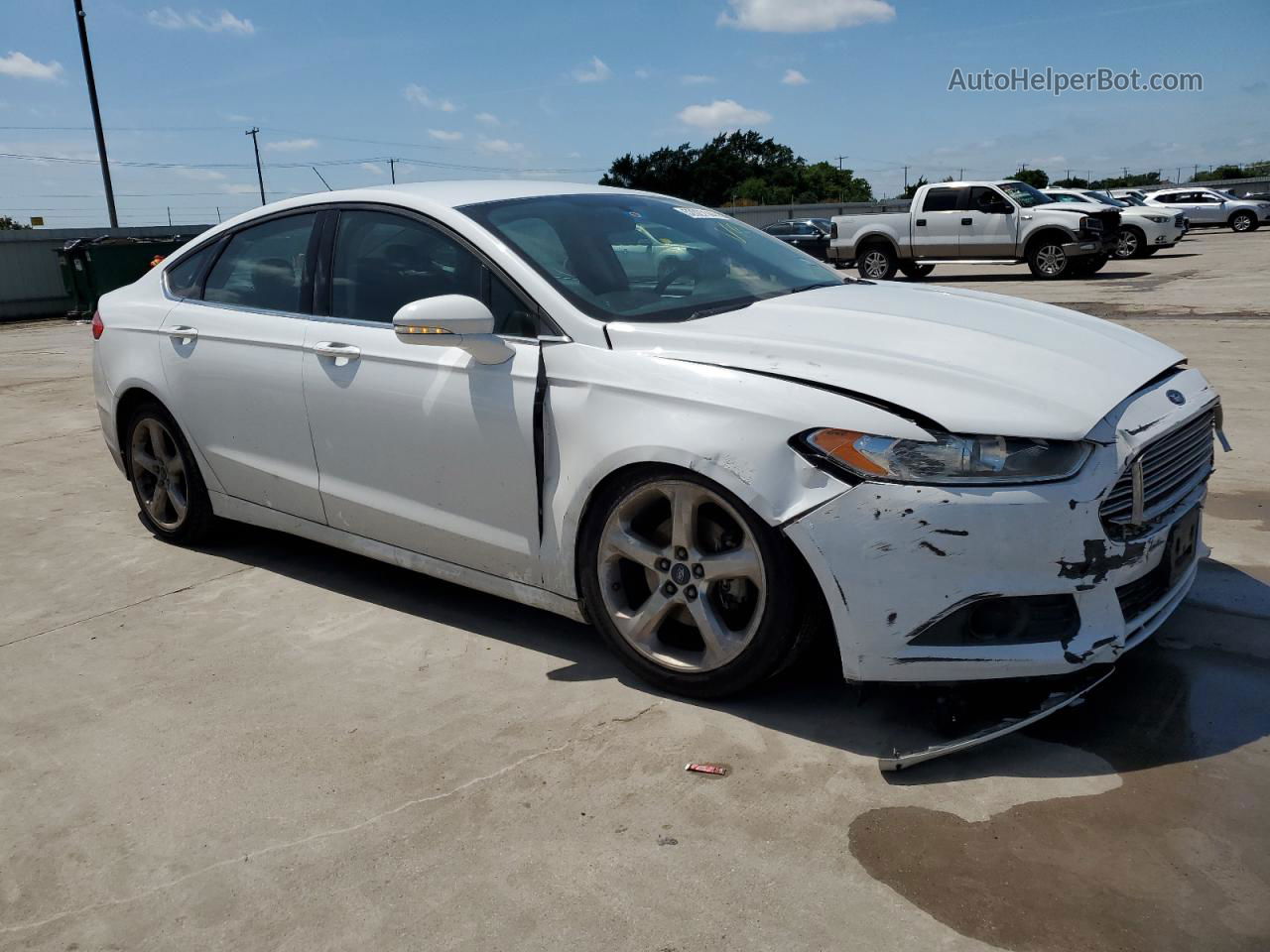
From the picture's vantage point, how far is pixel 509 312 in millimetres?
3588

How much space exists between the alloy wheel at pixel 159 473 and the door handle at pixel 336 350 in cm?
121

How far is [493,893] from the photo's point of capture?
98.5 inches

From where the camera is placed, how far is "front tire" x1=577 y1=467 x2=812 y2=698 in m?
3.01

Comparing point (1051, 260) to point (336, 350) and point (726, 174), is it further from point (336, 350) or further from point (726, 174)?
point (726, 174)

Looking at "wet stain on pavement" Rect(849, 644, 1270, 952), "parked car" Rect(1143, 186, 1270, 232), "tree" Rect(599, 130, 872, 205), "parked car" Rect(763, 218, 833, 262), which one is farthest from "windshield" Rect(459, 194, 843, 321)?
"tree" Rect(599, 130, 872, 205)

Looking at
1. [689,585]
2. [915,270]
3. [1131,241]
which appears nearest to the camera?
[689,585]

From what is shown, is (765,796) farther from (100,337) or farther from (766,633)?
(100,337)

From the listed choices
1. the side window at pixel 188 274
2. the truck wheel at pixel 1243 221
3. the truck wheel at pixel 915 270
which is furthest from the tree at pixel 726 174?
the side window at pixel 188 274

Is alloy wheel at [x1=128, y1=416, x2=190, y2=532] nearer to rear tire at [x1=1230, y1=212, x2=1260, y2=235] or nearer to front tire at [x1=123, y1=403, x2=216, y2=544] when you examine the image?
front tire at [x1=123, y1=403, x2=216, y2=544]

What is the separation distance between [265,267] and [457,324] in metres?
1.51

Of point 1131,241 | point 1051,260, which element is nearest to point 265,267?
point 1051,260

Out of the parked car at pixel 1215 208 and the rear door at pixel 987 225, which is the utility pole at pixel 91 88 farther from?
the parked car at pixel 1215 208

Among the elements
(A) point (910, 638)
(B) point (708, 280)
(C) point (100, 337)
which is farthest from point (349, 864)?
(C) point (100, 337)

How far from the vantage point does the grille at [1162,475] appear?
2.83 meters
